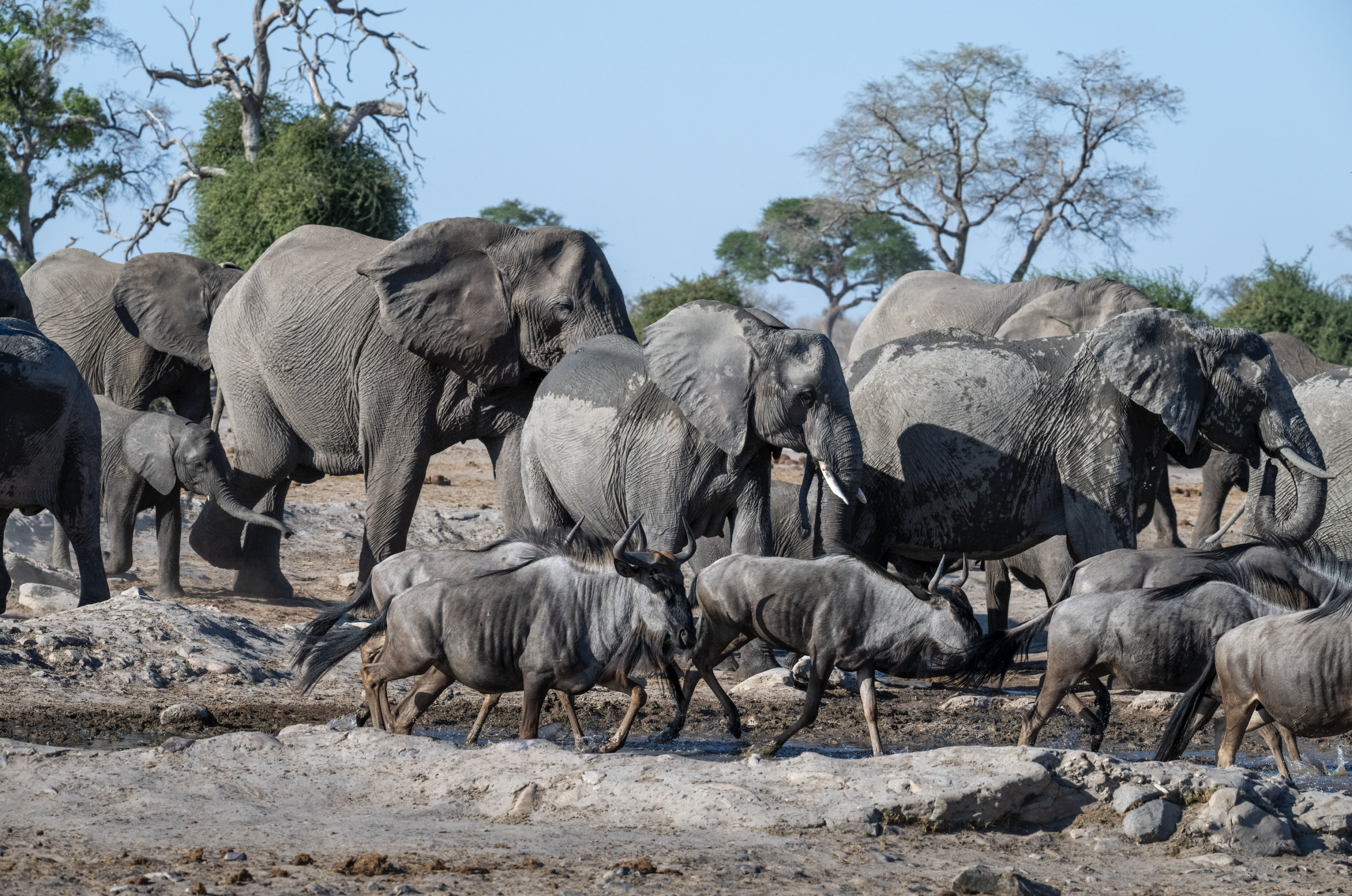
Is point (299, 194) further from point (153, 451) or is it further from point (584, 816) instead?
point (584, 816)

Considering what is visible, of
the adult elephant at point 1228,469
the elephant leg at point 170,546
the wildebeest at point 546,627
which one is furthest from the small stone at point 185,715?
the adult elephant at point 1228,469

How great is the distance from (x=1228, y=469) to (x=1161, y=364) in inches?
270

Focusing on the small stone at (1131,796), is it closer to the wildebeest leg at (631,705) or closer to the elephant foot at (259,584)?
the wildebeest leg at (631,705)

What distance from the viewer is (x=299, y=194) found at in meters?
25.6

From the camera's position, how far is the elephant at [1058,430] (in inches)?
354

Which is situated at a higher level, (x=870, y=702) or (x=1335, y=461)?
(x=1335, y=461)

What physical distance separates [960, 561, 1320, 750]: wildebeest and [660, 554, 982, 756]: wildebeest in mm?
222

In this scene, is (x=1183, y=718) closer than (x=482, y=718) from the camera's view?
Yes

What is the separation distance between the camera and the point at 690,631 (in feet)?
22.7

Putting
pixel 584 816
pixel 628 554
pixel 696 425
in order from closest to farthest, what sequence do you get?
1. pixel 584 816
2. pixel 628 554
3. pixel 696 425

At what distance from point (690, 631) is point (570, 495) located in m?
2.59

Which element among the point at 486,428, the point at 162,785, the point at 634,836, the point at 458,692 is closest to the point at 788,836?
the point at 634,836

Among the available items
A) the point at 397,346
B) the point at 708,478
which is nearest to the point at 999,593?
the point at 708,478

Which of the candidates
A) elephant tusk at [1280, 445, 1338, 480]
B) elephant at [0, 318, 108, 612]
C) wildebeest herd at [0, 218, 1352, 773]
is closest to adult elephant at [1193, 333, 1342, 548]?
wildebeest herd at [0, 218, 1352, 773]
